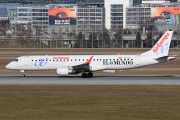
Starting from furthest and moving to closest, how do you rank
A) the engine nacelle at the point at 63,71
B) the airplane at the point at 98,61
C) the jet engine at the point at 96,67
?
the jet engine at the point at 96,67 < the airplane at the point at 98,61 < the engine nacelle at the point at 63,71

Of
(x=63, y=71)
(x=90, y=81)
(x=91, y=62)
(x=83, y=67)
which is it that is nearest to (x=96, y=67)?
(x=91, y=62)

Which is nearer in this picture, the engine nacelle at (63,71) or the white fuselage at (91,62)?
the engine nacelle at (63,71)
